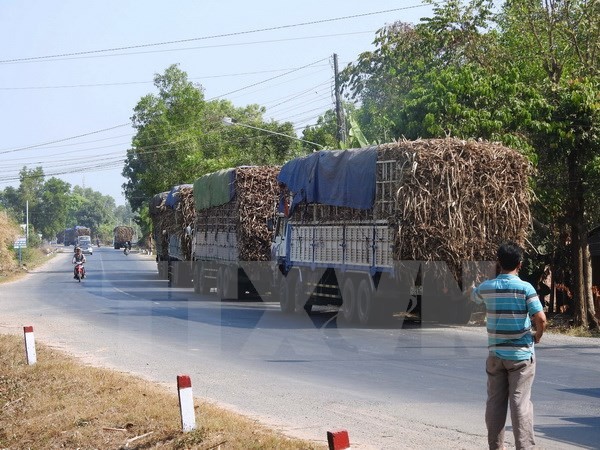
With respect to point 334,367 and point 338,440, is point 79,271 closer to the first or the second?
point 334,367

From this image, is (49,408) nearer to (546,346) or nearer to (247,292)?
(546,346)

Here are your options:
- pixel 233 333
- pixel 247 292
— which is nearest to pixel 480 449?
pixel 233 333

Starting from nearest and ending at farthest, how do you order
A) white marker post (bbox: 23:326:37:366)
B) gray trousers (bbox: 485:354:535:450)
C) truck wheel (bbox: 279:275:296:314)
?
gray trousers (bbox: 485:354:535:450) → white marker post (bbox: 23:326:37:366) → truck wheel (bbox: 279:275:296:314)

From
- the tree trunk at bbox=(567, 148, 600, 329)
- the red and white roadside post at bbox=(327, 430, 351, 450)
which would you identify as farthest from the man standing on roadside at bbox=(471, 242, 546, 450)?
the tree trunk at bbox=(567, 148, 600, 329)

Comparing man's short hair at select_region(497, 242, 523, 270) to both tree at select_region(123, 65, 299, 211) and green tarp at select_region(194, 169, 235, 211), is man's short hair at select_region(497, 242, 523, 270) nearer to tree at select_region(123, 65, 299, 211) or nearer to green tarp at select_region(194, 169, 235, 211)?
green tarp at select_region(194, 169, 235, 211)

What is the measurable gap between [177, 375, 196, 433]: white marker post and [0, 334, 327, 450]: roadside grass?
82 millimetres

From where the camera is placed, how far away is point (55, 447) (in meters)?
9.85

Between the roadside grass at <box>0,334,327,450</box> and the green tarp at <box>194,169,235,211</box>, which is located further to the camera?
the green tarp at <box>194,169,235,211</box>

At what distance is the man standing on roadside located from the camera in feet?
22.8

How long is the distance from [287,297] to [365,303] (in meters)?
4.30

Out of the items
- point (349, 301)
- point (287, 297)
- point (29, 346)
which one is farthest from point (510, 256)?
point (287, 297)

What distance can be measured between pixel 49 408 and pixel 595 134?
1378cm

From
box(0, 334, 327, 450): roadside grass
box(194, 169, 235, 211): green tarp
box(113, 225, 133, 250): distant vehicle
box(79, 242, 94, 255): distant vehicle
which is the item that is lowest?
box(0, 334, 327, 450): roadside grass

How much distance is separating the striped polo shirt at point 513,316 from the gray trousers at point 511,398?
81 millimetres
